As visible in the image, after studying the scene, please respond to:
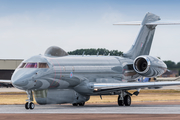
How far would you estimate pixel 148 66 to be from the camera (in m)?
32.2

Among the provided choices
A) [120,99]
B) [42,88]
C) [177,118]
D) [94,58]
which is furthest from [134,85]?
[177,118]

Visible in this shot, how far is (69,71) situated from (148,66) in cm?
679

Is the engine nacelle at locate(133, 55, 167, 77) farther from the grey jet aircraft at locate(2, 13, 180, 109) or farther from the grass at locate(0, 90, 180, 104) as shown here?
the grass at locate(0, 90, 180, 104)

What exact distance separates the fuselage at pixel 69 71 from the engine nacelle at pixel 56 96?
382 mm

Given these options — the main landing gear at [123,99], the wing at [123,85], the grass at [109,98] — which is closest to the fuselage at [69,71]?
the wing at [123,85]

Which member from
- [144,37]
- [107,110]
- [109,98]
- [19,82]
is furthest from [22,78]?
[109,98]

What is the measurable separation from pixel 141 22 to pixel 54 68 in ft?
41.7

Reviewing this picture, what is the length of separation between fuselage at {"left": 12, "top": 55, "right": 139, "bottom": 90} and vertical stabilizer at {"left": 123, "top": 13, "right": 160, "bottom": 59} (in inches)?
45.8

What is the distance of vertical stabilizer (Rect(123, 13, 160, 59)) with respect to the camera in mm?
36781

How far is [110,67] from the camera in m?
33.6

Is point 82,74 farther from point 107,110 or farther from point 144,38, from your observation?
point 144,38

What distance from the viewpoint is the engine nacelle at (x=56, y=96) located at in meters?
28.2

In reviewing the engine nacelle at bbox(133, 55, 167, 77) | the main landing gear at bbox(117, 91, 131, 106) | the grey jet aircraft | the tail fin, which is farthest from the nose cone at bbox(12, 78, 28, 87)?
the tail fin

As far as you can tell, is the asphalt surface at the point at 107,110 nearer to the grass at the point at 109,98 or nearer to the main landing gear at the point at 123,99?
the main landing gear at the point at 123,99
